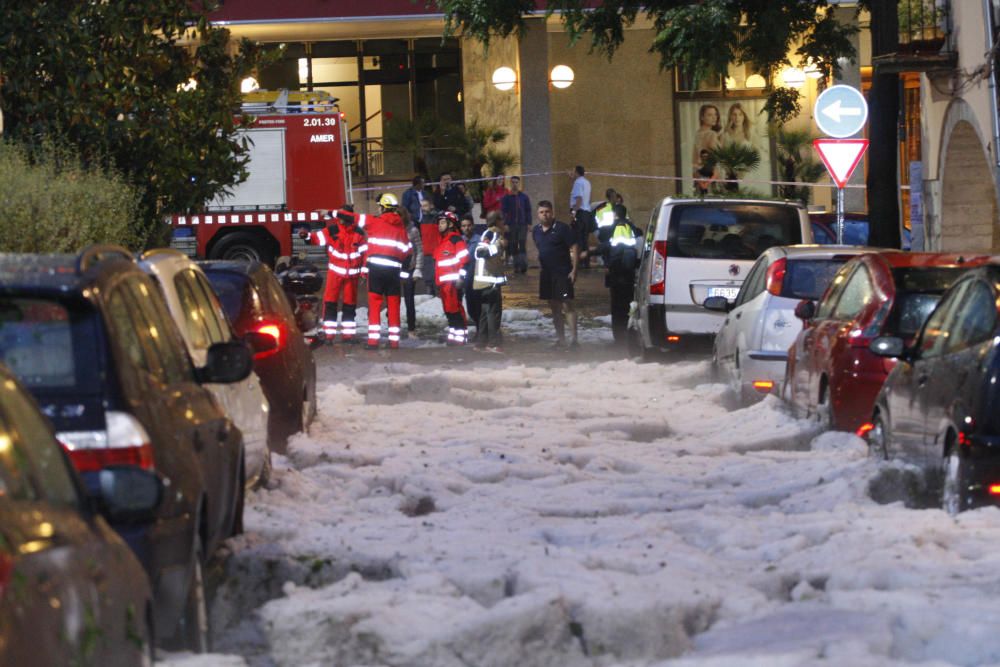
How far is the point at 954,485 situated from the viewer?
27.9 feet

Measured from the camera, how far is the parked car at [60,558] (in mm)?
3666

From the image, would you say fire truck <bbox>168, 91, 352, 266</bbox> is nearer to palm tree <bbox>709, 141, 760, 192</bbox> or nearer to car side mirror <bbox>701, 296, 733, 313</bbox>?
palm tree <bbox>709, 141, 760, 192</bbox>

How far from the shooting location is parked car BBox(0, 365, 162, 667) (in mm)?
3666

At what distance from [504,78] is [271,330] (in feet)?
84.6

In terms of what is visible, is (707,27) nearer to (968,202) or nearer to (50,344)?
(968,202)

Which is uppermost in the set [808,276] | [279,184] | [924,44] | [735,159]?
[924,44]

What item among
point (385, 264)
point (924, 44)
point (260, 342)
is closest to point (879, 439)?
point (260, 342)

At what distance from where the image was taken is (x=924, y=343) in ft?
32.7

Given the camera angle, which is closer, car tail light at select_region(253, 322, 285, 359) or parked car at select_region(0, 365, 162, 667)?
parked car at select_region(0, 365, 162, 667)

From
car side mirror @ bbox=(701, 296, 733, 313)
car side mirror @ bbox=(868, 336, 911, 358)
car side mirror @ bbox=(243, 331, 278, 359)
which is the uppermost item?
car side mirror @ bbox=(243, 331, 278, 359)

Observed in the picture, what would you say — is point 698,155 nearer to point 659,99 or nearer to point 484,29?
point 659,99

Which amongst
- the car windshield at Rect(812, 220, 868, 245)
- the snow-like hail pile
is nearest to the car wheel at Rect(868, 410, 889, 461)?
the snow-like hail pile

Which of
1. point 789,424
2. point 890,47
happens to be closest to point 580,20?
point 890,47

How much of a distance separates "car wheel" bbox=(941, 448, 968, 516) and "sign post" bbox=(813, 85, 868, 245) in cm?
1031
